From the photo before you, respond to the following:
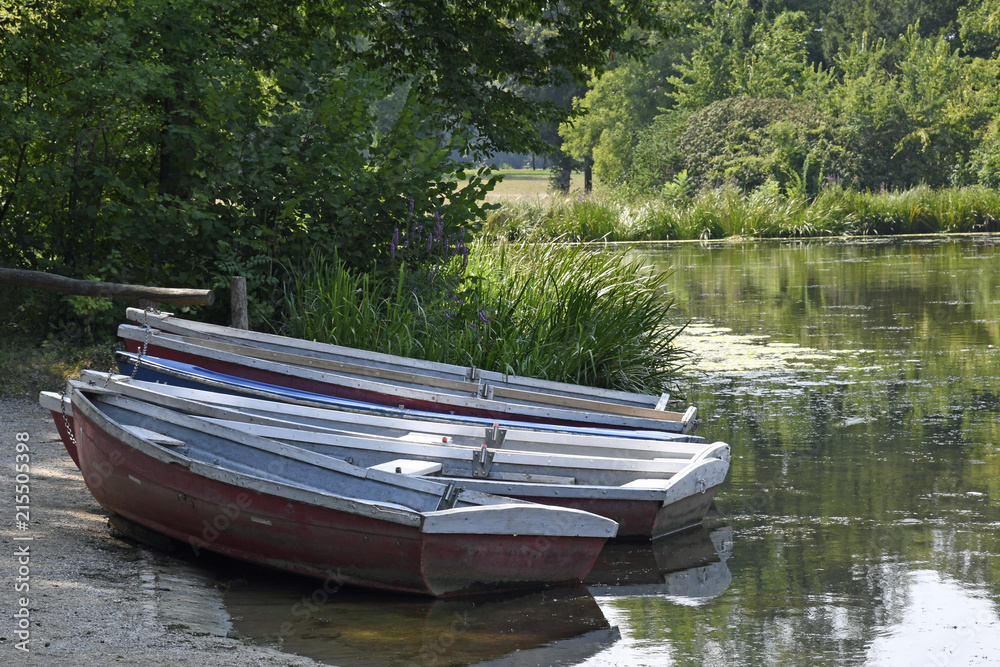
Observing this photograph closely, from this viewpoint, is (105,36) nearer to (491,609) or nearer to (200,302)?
(200,302)

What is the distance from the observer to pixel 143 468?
554cm

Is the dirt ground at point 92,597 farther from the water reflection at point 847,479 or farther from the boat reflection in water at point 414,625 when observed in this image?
the water reflection at point 847,479

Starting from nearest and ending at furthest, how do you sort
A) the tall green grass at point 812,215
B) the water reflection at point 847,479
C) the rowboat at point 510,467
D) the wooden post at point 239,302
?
1. the water reflection at point 847,479
2. the rowboat at point 510,467
3. the wooden post at point 239,302
4. the tall green grass at point 812,215

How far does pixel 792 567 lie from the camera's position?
19.0ft

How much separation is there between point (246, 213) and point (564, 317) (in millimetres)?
3004

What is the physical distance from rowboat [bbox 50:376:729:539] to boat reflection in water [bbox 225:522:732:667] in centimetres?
35

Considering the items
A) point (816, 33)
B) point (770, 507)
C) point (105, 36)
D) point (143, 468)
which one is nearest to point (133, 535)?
point (143, 468)

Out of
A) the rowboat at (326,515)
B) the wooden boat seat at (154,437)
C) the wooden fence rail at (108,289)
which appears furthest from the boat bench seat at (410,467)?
the wooden fence rail at (108,289)

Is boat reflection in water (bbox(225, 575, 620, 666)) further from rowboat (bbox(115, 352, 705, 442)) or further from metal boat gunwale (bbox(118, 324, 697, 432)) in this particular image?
metal boat gunwale (bbox(118, 324, 697, 432))

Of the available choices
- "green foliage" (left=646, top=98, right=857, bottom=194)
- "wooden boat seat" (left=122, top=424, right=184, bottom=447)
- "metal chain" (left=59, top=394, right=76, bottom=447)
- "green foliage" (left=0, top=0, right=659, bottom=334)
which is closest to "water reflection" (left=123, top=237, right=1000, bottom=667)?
"wooden boat seat" (left=122, top=424, right=184, bottom=447)

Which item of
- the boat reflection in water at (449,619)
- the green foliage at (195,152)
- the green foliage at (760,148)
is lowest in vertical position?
the boat reflection in water at (449,619)

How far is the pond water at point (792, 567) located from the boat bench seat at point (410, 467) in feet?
2.15

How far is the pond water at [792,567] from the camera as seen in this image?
4781 millimetres

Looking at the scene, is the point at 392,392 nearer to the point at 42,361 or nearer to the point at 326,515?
the point at 326,515
